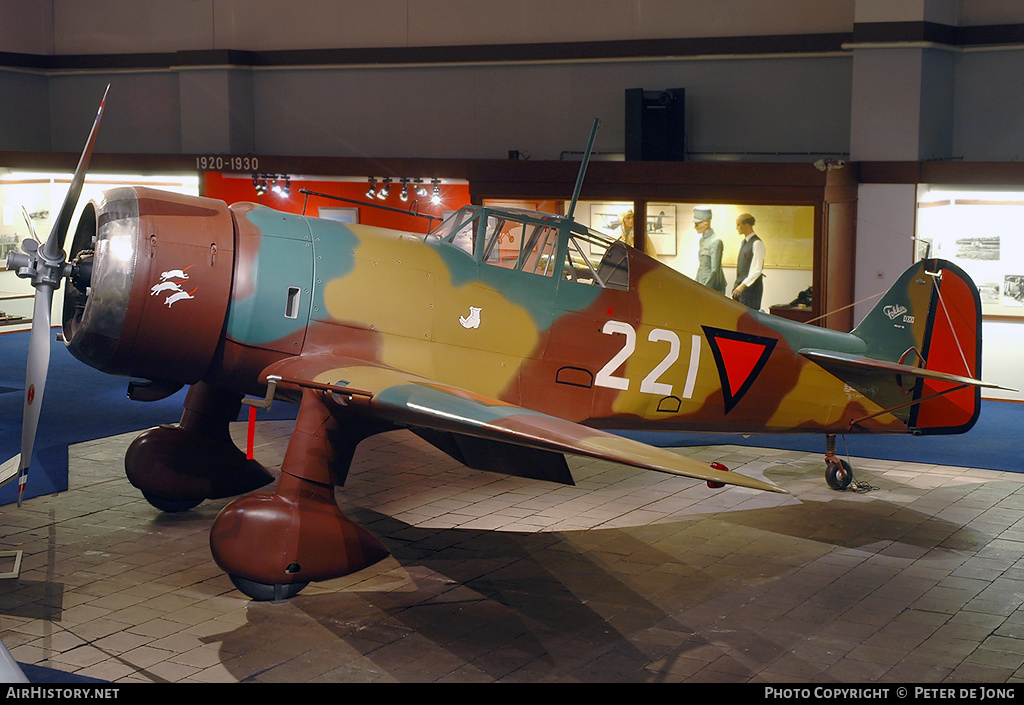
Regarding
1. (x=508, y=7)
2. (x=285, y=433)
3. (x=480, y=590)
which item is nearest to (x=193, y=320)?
(x=480, y=590)

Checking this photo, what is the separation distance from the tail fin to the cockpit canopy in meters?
2.48

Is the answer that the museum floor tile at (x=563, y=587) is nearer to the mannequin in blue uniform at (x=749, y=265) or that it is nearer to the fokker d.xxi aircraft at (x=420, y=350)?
the fokker d.xxi aircraft at (x=420, y=350)

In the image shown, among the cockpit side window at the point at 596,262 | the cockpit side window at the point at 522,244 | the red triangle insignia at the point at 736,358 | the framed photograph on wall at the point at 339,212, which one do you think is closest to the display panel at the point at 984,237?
the red triangle insignia at the point at 736,358

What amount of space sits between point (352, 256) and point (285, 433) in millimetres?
4406

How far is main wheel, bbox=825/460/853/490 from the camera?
9305 millimetres

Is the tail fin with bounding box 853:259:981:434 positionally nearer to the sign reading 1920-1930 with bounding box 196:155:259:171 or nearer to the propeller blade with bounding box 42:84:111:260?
the propeller blade with bounding box 42:84:111:260

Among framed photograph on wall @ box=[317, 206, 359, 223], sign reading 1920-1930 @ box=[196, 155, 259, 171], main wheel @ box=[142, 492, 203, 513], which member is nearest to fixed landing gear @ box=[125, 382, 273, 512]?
main wheel @ box=[142, 492, 203, 513]

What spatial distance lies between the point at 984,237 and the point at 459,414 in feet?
31.1

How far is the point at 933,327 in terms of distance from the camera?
9039 mm

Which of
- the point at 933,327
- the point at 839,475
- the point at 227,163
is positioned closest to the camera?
the point at 933,327

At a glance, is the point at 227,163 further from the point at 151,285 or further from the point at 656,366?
the point at 656,366

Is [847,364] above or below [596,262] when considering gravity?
below

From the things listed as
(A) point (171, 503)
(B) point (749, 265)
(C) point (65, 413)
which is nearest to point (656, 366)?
(A) point (171, 503)

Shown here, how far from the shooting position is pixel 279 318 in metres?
7.17
